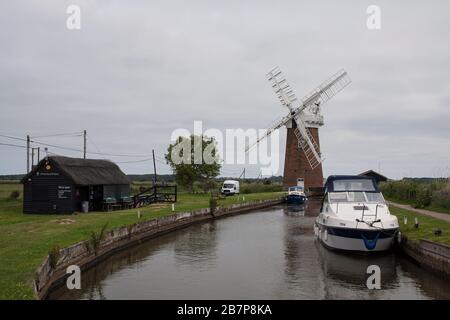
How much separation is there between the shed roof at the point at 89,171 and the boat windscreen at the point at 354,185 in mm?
20529

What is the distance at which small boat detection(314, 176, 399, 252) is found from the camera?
80.4ft

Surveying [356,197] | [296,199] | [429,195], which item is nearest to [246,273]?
[356,197]

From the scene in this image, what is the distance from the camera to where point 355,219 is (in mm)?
24969

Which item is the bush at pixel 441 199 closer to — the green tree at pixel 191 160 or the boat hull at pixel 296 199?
the boat hull at pixel 296 199

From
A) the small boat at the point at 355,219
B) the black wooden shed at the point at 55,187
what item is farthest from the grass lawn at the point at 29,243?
the small boat at the point at 355,219

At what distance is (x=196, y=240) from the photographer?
31.4m

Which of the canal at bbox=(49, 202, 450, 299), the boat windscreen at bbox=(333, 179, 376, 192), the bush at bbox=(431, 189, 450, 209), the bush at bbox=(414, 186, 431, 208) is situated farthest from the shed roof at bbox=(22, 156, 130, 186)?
the bush at bbox=(431, 189, 450, 209)

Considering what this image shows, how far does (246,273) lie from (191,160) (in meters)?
58.6

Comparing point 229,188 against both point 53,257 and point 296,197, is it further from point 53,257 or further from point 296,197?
point 53,257

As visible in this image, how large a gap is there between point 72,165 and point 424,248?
2912cm

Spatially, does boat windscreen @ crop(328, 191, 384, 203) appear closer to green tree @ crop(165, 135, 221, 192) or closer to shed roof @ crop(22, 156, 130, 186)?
shed roof @ crop(22, 156, 130, 186)

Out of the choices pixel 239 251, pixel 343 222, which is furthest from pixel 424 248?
pixel 239 251

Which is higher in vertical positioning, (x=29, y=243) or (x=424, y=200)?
(x=424, y=200)

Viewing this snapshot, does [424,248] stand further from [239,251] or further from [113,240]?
[113,240]
